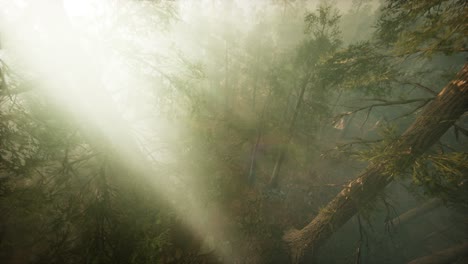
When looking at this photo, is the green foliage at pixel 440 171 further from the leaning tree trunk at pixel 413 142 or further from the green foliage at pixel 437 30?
the green foliage at pixel 437 30

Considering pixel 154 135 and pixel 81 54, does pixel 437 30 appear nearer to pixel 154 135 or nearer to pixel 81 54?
pixel 81 54

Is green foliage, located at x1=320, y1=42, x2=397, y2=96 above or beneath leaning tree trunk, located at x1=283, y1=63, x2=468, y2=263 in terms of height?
above

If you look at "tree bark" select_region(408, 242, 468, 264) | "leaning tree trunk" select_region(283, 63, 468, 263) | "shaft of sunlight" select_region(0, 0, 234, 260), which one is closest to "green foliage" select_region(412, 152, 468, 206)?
"leaning tree trunk" select_region(283, 63, 468, 263)

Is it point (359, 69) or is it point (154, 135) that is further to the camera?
point (154, 135)

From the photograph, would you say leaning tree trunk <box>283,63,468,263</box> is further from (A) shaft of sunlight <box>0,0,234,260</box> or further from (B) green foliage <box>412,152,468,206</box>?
(A) shaft of sunlight <box>0,0,234,260</box>

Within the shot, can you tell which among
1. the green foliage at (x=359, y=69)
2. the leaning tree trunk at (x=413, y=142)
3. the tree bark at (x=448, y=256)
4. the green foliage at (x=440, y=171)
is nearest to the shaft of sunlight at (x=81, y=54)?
the green foliage at (x=359, y=69)

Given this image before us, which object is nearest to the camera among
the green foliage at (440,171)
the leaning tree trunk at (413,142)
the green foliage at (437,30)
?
the green foliage at (437,30)

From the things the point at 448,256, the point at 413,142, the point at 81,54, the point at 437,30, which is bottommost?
the point at 448,256

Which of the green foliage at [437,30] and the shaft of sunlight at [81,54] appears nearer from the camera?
the green foliage at [437,30]

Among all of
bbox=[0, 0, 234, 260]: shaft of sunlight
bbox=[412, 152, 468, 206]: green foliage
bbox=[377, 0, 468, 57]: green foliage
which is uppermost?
bbox=[0, 0, 234, 260]: shaft of sunlight

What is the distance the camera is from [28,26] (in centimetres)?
362

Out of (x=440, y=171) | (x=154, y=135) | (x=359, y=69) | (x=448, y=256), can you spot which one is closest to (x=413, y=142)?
(x=440, y=171)

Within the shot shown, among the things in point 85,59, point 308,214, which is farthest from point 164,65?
point 308,214

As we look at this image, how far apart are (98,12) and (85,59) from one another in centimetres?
120
